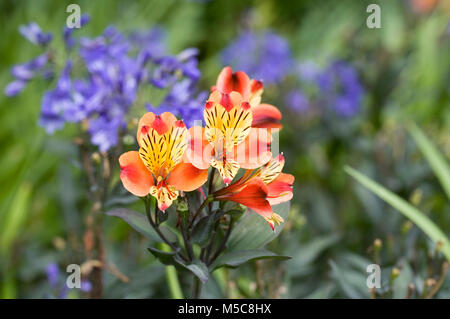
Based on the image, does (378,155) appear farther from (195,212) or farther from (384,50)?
(195,212)

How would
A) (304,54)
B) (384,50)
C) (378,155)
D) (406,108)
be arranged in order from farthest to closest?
A: (304,54)
(406,108)
(384,50)
(378,155)

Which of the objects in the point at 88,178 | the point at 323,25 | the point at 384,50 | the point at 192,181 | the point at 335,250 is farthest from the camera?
the point at 323,25

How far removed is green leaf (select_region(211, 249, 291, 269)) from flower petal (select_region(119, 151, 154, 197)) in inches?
6.6

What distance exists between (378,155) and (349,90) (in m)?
0.28

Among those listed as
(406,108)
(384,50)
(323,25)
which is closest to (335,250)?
(384,50)

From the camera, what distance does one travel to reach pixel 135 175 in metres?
0.63

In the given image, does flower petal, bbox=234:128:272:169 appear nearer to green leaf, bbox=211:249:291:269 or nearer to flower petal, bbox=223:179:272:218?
flower petal, bbox=223:179:272:218

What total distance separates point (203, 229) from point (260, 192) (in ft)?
0.36

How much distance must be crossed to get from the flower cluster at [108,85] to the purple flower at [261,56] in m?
0.93

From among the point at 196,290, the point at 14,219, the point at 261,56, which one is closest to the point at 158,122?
the point at 196,290

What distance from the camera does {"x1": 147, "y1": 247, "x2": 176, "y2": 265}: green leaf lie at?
686mm

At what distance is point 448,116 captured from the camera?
176cm

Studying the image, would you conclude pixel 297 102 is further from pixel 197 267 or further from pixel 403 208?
pixel 197 267

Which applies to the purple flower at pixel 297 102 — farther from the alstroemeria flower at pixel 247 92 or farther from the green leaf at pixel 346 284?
the alstroemeria flower at pixel 247 92
